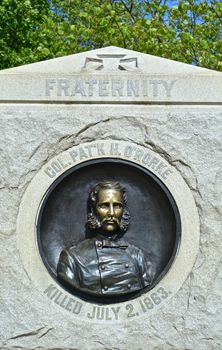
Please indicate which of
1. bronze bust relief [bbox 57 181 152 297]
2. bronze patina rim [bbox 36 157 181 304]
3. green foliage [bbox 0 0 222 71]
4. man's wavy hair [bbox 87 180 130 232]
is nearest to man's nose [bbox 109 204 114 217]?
bronze bust relief [bbox 57 181 152 297]

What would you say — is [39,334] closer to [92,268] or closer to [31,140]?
[92,268]

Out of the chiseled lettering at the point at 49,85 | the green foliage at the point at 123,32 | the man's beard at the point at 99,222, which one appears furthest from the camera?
the green foliage at the point at 123,32

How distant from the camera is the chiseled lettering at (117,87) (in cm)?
593

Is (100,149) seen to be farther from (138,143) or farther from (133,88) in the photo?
(133,88)

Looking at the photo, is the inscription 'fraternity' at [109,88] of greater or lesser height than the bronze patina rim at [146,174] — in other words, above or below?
above

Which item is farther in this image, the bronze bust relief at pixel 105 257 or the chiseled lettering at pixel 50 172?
the chiseled lettering at pixel 50 172

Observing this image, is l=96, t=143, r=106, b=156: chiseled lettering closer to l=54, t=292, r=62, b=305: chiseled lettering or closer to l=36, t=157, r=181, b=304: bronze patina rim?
l=36, t=157, r=181, b=304: bronze patina rim

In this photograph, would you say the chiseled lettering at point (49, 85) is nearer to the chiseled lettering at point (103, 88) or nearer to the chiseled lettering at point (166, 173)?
the chiseled lettering at point (103, 88)

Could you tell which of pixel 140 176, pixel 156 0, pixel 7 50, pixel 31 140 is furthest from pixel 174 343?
pixel 7 50

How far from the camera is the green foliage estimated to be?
12.6 m

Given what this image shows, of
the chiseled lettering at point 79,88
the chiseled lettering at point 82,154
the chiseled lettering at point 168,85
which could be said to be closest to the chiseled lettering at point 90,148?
the chiseled lettering at point 82,154

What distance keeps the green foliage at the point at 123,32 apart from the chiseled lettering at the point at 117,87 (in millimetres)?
6153

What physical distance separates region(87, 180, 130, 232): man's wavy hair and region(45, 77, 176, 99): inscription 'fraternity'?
0.81 metres

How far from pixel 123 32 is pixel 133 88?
6.78 meters
